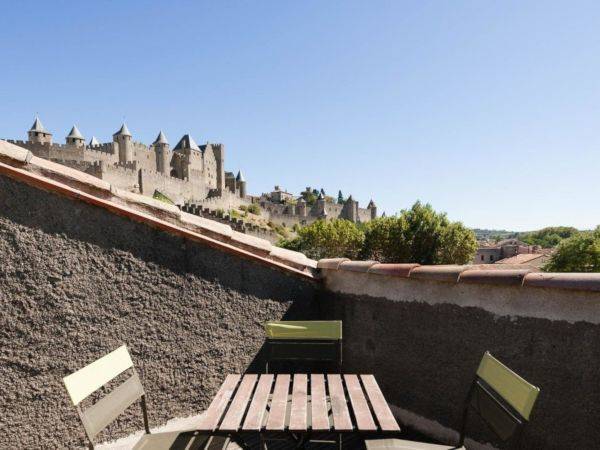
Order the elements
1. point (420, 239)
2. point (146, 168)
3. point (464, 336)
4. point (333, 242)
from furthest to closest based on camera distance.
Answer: point (146, 168) → point (333, 242) → point (420, 239) → point (464, 336)

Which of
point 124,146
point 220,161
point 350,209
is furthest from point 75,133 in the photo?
point 350,209

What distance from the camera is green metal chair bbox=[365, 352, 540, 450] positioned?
1822 millimetres

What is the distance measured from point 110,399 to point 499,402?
226 centimetres

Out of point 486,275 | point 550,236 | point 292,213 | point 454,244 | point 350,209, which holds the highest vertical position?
point 350,209

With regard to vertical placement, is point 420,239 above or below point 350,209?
below

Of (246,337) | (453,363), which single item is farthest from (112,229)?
(453,363)

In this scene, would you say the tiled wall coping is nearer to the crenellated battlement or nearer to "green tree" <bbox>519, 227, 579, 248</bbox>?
the crenellated battlement

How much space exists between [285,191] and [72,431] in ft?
327

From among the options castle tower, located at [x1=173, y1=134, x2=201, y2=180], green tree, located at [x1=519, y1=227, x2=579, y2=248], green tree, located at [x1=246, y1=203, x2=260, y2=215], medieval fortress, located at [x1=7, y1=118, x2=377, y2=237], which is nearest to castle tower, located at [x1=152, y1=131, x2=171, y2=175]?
medieval fortress, located at [x1=7, y1=118, x2=377, y2=237]

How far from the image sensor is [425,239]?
24047 mm

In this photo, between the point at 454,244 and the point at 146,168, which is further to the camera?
the point at 146,168

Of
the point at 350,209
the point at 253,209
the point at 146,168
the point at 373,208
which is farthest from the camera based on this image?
the point at 373,208

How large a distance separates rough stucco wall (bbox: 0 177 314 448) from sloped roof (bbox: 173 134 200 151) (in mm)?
55122

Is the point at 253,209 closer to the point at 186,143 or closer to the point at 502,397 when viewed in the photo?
the point at 186,143
